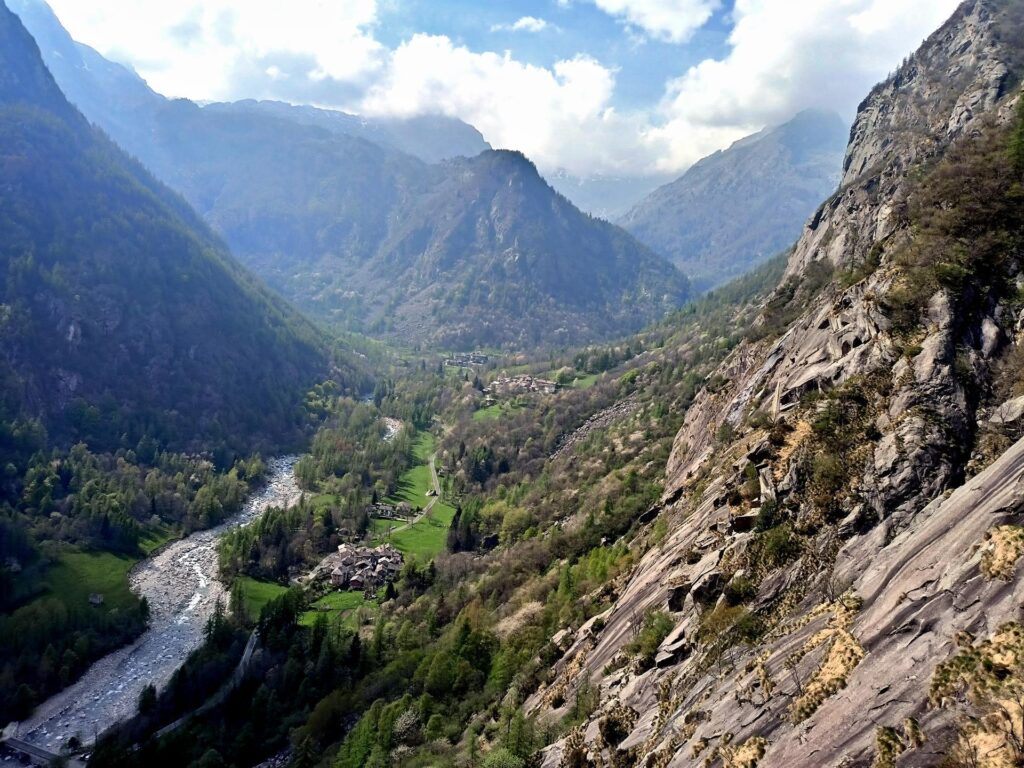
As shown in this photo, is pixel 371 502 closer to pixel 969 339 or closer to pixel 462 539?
pixel 462 539

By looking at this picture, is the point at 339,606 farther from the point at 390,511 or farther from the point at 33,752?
the point at 390,511

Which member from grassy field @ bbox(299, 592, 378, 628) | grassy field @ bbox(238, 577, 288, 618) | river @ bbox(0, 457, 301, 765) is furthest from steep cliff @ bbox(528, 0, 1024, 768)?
grassy field @ bbox(238, 577, 288, 618)

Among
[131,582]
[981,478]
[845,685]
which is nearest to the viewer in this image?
[845,685]

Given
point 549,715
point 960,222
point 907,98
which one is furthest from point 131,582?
point 907,98

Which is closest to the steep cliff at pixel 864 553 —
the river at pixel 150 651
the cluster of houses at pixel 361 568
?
the river at pixel 150 651

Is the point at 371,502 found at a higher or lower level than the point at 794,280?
lower

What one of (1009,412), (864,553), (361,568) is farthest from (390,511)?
(1009,412)
